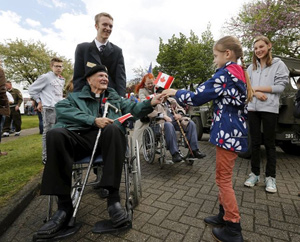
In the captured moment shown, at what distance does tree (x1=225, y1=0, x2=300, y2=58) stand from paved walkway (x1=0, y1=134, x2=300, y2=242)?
11.3 meters

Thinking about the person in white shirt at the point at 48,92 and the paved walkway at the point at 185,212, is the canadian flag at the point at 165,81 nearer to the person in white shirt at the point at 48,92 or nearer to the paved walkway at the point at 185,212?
the paved walkway at the point at 185,212

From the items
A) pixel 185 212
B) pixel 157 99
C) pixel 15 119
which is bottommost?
pixel 185 212

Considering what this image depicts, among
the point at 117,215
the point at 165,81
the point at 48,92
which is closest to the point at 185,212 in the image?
the point at 117,215

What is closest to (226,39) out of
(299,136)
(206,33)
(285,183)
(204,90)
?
(204,90)

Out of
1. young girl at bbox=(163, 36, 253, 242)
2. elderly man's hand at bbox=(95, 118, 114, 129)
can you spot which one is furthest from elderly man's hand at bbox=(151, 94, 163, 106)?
elderly man's hand at bbox=(95, 118, 114, 129)

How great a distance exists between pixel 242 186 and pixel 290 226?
1.05m

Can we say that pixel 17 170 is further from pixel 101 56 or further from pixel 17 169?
pixel 101 56

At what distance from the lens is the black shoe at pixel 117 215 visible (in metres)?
1.83

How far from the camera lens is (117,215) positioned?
185 centimetres

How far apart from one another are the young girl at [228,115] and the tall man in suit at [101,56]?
1.58 meters

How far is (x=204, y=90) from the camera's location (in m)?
1.75

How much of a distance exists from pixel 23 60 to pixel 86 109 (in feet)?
136

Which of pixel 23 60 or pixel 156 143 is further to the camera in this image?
pixel 23 60

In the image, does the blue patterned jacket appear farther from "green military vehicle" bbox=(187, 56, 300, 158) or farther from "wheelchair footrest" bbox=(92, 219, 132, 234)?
"green military vehicle" bbox=(187, 56, 300, 158)
